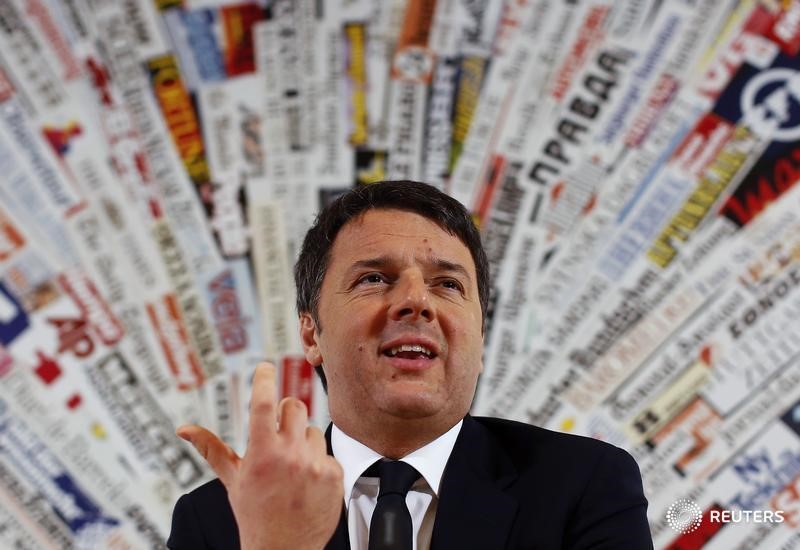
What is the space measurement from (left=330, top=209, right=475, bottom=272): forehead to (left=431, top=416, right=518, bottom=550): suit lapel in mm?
179

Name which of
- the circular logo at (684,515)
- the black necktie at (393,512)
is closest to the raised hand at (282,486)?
the black necktie at (393,512)

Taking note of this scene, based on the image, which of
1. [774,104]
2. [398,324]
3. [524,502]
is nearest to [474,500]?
[524,502]

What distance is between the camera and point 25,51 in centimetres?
160

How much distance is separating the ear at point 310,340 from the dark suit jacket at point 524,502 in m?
0.16

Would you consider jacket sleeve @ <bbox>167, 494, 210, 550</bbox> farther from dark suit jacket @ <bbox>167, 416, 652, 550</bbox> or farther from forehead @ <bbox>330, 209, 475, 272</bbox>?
forehead @ <bbox>330, 209, 475, 272</bbox>

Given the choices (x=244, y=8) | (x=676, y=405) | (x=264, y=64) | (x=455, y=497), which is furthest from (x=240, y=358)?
(x=455, y=497)

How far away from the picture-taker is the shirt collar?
81 centimetres

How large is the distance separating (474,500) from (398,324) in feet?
0.55

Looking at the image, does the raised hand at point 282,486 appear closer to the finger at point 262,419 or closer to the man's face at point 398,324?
the finger at point 262,419

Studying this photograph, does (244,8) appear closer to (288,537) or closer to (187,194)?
(187,194)

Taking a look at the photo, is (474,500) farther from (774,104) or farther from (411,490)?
(774,104)

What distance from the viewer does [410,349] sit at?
799 mm

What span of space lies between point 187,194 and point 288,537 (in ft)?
3.67

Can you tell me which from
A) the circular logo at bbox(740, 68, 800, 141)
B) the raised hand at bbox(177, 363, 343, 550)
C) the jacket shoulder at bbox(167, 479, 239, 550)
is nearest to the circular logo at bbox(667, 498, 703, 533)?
the circular logo at bbox(740, 68, 800, 141)
